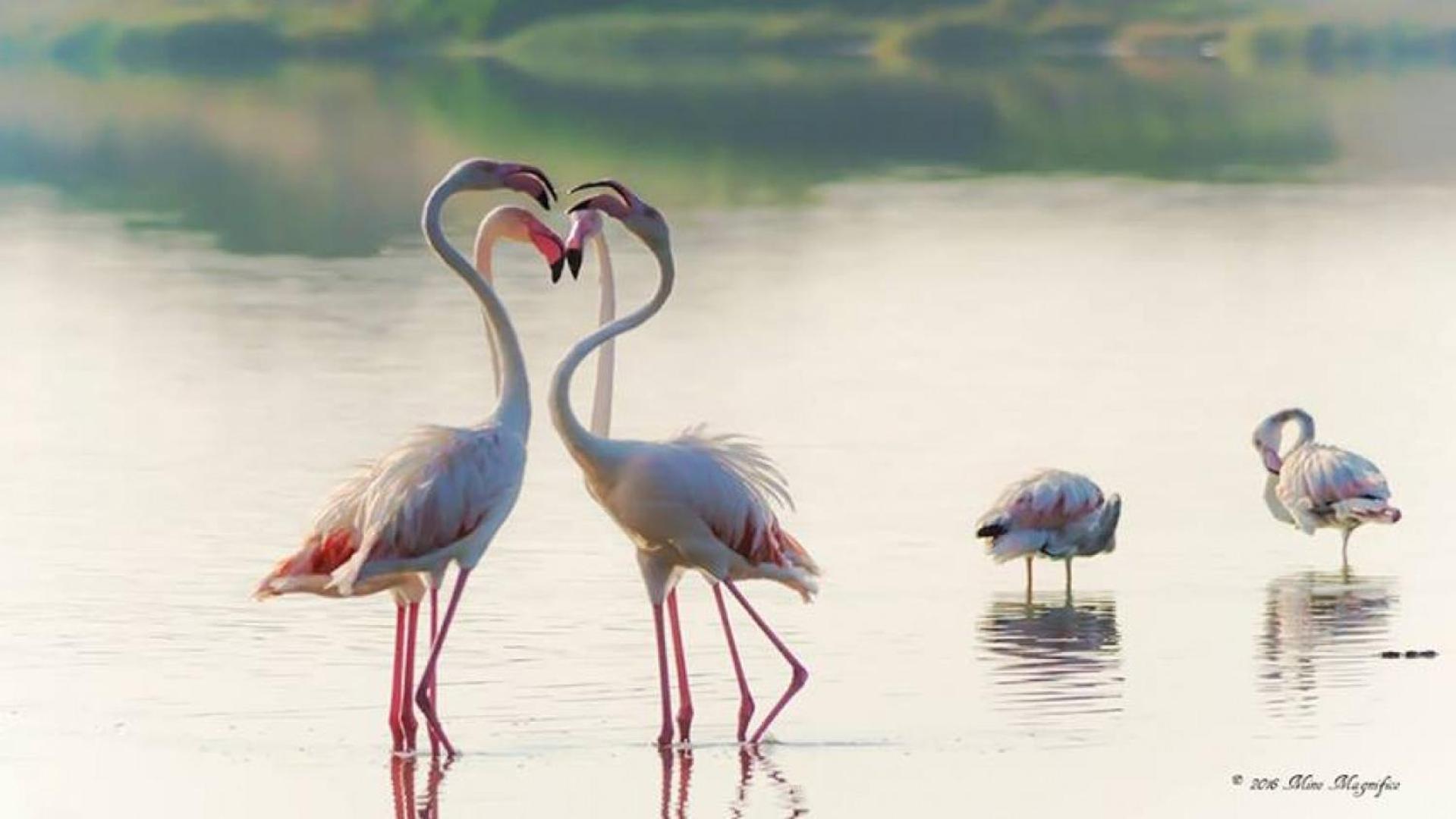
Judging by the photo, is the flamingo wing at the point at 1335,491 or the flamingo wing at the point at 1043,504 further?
the flamingo wing at the point at 1335,491

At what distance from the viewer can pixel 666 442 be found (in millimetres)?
10008

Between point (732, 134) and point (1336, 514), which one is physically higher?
point (732, 134)

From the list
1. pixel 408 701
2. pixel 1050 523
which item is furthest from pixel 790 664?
pixel 1050 523

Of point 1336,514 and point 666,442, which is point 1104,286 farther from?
point 666,442

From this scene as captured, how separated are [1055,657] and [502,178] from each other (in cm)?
251

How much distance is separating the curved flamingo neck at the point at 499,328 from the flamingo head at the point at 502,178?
4cm

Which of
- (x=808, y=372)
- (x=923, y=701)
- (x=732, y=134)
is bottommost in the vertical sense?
(x=923, y=701)

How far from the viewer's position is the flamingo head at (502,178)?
9797 millimetres

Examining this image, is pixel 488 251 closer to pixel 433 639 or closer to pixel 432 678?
pixel 433 639

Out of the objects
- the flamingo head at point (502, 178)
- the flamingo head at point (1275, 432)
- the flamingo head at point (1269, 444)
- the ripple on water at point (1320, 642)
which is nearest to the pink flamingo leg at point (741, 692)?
the flamingo head at point (502, 178)

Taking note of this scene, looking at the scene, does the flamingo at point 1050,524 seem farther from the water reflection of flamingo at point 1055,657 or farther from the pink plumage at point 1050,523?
the water reflection of flamingo at point 1055,657

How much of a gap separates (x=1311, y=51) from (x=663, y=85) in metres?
19.8

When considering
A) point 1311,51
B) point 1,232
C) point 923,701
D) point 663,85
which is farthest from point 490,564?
point 1311,51

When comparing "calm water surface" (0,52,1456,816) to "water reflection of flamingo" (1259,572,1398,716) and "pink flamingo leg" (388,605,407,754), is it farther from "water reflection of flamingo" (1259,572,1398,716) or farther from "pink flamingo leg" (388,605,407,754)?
"pink flamingo leg" (388,605,407,754)
